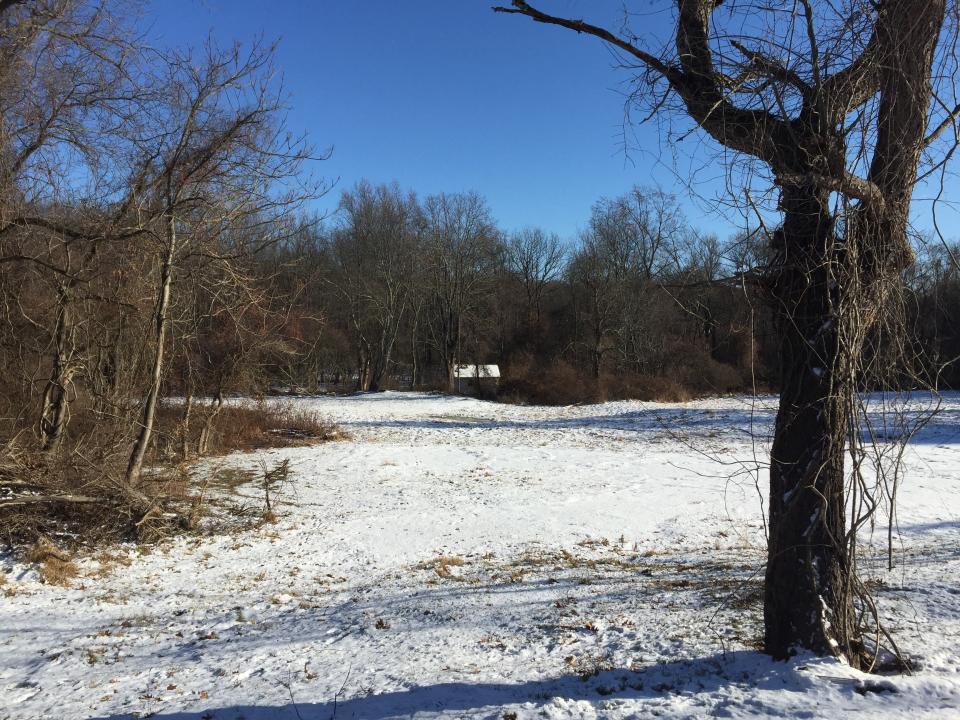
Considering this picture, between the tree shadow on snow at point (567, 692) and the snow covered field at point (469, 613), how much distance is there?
0.7 inches

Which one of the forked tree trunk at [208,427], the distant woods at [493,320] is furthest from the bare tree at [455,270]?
the forked tree trunk at [208,427]

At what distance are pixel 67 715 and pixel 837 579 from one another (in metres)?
4.99

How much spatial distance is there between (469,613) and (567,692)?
2066 millimetres

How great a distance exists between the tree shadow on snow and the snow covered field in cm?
2

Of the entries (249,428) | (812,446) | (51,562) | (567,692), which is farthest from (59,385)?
(812,446)

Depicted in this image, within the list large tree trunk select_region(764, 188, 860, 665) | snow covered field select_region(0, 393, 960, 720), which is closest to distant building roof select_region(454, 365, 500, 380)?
snow covered field select_region(0, 393, 960, 720)

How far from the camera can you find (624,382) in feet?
119

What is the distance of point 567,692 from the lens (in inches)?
155

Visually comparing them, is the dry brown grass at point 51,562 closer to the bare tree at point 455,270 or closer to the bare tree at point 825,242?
the bare tree at point 825,242

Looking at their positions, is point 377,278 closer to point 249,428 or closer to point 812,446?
point 249,428

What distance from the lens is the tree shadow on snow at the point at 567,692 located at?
3656mm

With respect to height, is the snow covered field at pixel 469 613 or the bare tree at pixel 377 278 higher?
the bare tree at pixel 377 278

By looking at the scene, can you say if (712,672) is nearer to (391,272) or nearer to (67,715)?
(67,715)

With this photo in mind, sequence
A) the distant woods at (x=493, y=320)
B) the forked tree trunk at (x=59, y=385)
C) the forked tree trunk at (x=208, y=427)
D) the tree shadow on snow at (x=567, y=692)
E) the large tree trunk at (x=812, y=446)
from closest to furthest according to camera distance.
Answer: the tree shadow on snow at (x=567, y=692) < the large tree trunk at (x=812, y=446) < the forked tree trunk at (x=59, y=385) < the forked tree trunk at (x=208, y=427) < the distant woods at (x=493, y=320)
